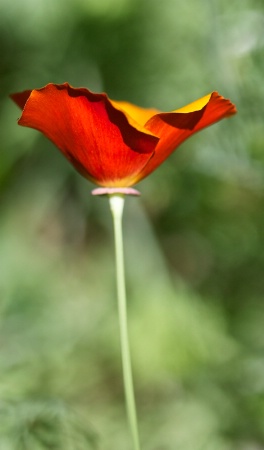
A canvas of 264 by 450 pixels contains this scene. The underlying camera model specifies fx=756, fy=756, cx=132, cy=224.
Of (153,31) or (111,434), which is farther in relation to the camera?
(153,31)

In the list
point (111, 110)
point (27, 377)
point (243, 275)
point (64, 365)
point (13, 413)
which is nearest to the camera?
point (111, 110)

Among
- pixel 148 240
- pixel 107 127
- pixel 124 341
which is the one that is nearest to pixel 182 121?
pixel 107 127

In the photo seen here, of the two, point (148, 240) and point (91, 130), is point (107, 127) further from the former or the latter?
point (148, 240)

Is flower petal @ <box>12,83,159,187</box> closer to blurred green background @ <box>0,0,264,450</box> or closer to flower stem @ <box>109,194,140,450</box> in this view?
flower stem @ <box>109,194,140,450</box>

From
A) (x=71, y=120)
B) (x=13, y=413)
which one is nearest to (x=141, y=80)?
(x=13, y=413)

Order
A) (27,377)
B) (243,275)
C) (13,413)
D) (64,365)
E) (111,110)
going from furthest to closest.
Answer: (243,275)
(64,365)
(27,377)
(13,413)
(111,110)

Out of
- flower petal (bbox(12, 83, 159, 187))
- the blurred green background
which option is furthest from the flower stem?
the blurred green background

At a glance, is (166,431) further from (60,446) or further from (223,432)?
(60,446)
